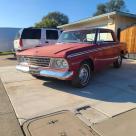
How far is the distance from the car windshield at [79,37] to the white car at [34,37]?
4.51 meters

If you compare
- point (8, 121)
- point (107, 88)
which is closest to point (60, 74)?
point (107, 88)

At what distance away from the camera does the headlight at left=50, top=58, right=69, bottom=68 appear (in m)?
4.87

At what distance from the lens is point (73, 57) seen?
491 centimetres

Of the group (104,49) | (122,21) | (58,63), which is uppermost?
(122,21)

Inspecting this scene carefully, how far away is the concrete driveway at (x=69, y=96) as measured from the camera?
3.84m

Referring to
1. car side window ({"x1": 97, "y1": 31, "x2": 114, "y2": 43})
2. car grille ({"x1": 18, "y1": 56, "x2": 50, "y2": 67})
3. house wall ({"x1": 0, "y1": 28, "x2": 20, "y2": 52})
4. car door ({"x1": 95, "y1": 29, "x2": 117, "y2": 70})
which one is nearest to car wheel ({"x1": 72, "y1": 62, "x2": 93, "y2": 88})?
car door ({"x1": 95, "y1": 29, "x2": 117, "y2": 70})

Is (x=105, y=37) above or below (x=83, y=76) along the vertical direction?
above

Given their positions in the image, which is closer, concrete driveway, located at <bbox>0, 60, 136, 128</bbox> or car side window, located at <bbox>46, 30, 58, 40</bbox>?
concrete driveway, located at <bbox>0, 60, 136, 128</bbox>

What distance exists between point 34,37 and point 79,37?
17.6 feet

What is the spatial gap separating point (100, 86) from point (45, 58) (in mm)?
1797

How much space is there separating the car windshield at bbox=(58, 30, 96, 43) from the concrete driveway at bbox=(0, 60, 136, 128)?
1.37 m

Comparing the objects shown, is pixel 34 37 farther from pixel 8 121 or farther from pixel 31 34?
pixel 8 121

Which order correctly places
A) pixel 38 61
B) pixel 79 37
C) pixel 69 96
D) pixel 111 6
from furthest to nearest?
pixel 111 6 < pixel 79 37 < pixel 38 61 < pixel 69 96

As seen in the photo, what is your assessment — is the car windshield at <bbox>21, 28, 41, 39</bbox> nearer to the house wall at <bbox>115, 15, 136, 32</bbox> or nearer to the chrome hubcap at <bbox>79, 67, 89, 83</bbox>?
the house wall at <bbox>115, 15, 136, 32</bbox>
